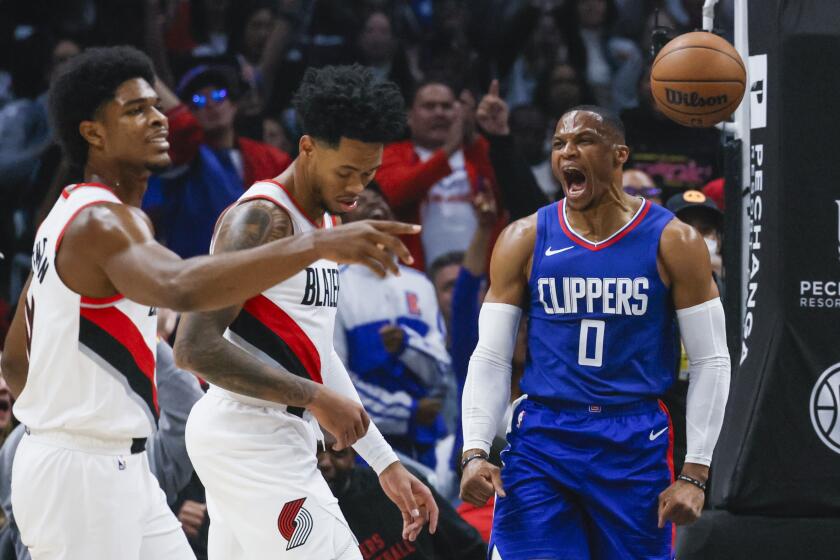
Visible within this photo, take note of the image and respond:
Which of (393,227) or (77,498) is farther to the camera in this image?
(77,498)

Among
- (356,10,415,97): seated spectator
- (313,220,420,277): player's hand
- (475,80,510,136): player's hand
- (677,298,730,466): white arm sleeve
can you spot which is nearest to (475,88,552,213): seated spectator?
(475,80,510,136): player's hand

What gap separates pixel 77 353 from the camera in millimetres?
3740

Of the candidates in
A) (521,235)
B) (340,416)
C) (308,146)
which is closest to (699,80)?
(521,235)

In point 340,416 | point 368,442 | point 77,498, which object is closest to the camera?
point 77,498

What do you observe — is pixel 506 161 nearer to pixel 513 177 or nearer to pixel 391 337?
pixel 513 177

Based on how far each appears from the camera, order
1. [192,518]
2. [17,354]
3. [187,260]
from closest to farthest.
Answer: [187,260]
[17,354]
[192,518]

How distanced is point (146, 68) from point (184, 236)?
12.4 ft

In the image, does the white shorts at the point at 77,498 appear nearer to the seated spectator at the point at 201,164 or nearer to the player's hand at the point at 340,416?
the player's hand at the point at 340,416

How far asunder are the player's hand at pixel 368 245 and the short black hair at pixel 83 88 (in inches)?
50.4

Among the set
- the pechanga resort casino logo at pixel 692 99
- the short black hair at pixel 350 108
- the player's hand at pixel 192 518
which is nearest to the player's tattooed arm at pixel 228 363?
the short black hair at pixel 350 108

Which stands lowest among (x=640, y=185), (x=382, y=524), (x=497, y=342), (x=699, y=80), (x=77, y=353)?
(x=382, y=524)

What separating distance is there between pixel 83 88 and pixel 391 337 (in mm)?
3250

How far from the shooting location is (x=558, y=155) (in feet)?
15.5

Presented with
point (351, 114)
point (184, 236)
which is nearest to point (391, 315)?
point (184, 236)
